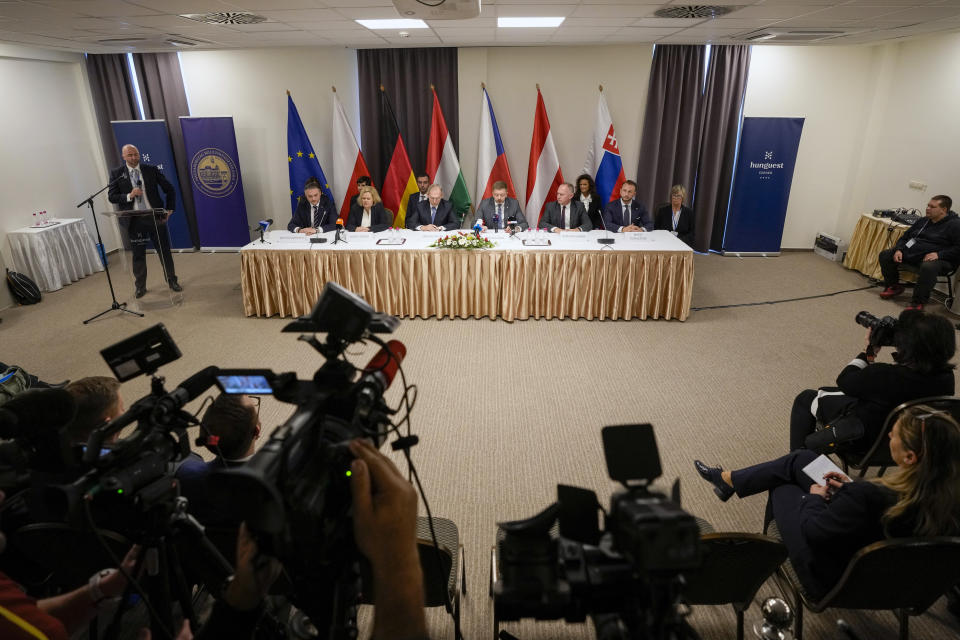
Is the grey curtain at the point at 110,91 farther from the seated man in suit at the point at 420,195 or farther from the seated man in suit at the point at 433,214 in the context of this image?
the seated man in suit at the point at 433,214

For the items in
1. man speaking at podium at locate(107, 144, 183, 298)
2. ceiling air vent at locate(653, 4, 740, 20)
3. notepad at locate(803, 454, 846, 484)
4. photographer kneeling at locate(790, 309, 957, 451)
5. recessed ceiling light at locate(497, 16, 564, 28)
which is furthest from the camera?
man speaking at podium at locate(107, 144, 183, 298)

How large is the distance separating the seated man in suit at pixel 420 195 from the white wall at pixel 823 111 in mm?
4121

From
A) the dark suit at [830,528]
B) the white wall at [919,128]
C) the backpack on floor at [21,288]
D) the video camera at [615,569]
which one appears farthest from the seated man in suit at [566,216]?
the backpack on floor at [21,288]

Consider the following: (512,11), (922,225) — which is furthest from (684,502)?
(922,225)

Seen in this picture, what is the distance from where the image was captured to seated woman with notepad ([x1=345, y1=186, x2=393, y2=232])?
5.66m

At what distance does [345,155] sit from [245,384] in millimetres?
5717

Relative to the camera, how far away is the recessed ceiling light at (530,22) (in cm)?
461

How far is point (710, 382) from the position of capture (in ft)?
13.1

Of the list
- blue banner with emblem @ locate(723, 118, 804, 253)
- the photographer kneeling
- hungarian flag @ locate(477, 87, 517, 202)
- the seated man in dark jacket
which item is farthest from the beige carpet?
hungarian flag @ locate(477, 87, 517, 202)

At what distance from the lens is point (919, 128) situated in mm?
6059

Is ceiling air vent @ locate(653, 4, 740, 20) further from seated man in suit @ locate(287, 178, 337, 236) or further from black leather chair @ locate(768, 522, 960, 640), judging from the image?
black leather chair @ locate(768, 522, 960, 640)

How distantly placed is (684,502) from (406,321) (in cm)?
300

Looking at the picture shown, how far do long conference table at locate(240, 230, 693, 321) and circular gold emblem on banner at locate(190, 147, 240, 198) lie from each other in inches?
98.6

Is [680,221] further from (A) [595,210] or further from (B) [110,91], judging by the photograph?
(B) [110,91]
